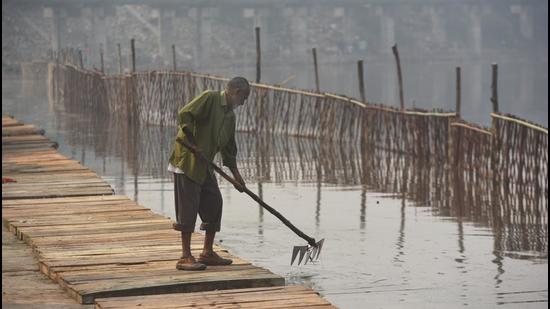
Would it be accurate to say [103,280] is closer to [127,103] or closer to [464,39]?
[127,103]

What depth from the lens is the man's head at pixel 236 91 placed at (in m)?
8.02

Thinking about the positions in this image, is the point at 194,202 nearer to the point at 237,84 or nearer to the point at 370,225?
the point at 237,84

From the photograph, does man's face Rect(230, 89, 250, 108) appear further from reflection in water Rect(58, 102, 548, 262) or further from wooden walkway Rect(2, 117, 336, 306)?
reflection in water Rect(58, 102, 548, 262)

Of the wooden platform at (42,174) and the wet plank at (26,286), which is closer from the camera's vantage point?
the wet plank at (26,286)

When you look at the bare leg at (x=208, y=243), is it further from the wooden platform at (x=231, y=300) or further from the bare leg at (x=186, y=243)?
the wooden platform at (x=231, y=300)

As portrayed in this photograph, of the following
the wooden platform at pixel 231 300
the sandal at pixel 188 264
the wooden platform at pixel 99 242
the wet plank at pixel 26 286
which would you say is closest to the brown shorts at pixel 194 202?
the sandal at pixel 188 264

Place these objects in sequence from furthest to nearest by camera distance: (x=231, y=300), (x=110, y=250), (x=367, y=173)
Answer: (x=367, y=173) < (x=110, y=250) < (x=231, y=300)

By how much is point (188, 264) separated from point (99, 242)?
1374mm

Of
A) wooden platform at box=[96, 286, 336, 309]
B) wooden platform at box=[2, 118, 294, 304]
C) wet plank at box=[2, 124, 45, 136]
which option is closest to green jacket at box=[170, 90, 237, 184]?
wooden platform at box=[2, 118, 294, 304]

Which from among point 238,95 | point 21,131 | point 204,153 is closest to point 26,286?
point 204,153

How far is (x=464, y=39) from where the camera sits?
296 ft

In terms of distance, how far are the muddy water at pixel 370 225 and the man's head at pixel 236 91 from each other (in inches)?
69.4

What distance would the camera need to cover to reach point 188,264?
8227 millimetres

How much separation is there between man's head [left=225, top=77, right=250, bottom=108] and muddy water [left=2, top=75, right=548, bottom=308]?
176 centimetres
